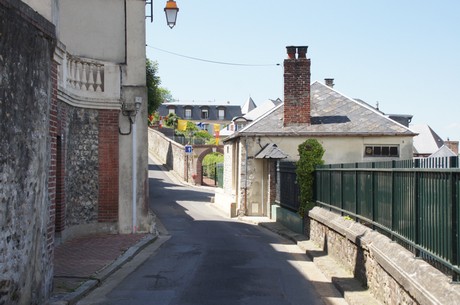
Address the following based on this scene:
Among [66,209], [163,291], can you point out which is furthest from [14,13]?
[66,209]

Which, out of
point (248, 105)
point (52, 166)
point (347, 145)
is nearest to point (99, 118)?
point (52, 166)

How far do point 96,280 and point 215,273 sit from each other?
2.21 meters

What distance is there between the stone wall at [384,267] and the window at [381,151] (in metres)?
10.9

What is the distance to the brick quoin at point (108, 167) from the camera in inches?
633

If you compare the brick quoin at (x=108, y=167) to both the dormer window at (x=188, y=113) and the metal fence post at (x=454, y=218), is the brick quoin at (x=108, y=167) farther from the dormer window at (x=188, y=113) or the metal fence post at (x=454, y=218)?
the dormer window at (x=188, y=113)

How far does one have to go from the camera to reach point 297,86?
23375mm

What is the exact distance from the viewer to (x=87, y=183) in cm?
1580

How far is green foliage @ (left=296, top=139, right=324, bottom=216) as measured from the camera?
16656 millimetres

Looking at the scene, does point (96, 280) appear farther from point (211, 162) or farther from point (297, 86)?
point (211, 162)

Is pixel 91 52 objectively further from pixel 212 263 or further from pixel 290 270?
pixel 290 270

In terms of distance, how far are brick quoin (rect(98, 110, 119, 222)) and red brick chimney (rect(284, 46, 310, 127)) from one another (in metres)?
9.12

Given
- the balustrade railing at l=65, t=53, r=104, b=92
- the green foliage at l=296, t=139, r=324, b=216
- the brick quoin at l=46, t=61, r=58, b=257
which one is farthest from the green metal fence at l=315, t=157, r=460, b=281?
the balustrade railing at l=65, t=53, r=104, b=92

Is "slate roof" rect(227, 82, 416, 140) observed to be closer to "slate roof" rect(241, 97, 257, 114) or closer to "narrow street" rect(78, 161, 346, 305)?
"narrow street" rect(78, 161, 346, 305)

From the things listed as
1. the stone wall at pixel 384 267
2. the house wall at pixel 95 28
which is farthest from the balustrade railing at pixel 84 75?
the stone wall at pixel 384 267
